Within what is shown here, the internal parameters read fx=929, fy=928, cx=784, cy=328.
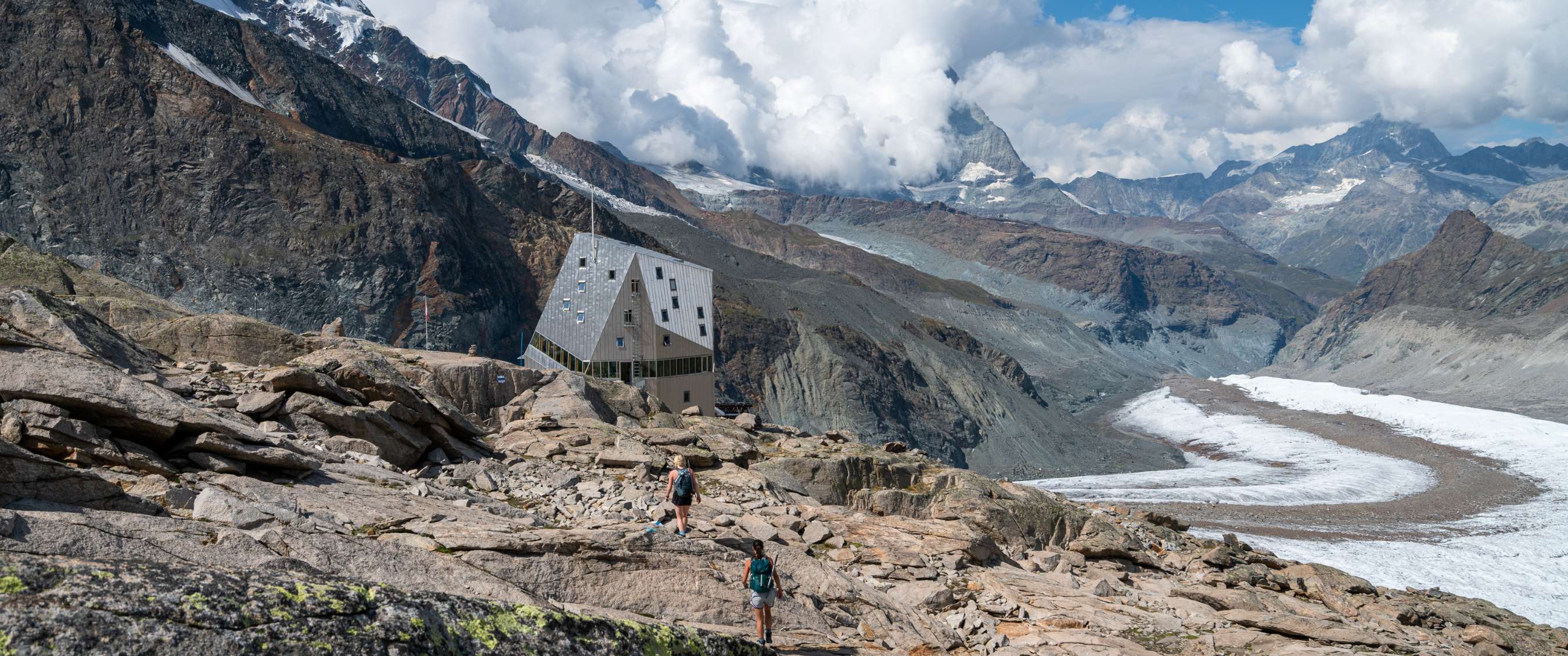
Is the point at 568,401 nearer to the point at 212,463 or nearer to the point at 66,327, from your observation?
the point at 66,327

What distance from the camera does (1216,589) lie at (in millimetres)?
19688

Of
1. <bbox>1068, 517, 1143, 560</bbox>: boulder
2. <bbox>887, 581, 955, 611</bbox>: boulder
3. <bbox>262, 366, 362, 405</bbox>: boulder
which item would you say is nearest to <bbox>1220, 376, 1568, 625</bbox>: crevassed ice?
<bbox>1068, 517, 1143, 560</bbox>: boulder

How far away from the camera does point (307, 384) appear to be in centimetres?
1791

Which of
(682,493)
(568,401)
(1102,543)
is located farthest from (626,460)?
(1102,543)

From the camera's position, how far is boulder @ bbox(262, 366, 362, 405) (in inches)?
695

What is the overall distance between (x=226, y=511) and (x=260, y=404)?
795 cm

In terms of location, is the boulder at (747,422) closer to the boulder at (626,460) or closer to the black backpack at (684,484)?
the boulder at (626,460)

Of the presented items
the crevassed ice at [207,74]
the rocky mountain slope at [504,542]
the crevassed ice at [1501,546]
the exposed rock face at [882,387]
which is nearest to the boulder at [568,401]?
the rocky mountain slope at [504,542]

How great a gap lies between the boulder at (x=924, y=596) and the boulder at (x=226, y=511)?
876 cm

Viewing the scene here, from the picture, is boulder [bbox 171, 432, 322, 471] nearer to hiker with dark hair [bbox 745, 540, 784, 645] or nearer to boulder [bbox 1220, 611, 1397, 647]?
hiker with dark hair [bbox 745, 540, 784, 645]

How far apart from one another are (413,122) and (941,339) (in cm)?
8415

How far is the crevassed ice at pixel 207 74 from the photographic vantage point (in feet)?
317

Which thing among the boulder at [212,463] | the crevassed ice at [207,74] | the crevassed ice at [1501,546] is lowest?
the crevassed ice at [1501,546]

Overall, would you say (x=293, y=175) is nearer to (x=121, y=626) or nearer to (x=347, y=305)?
(x=347, y=305)
